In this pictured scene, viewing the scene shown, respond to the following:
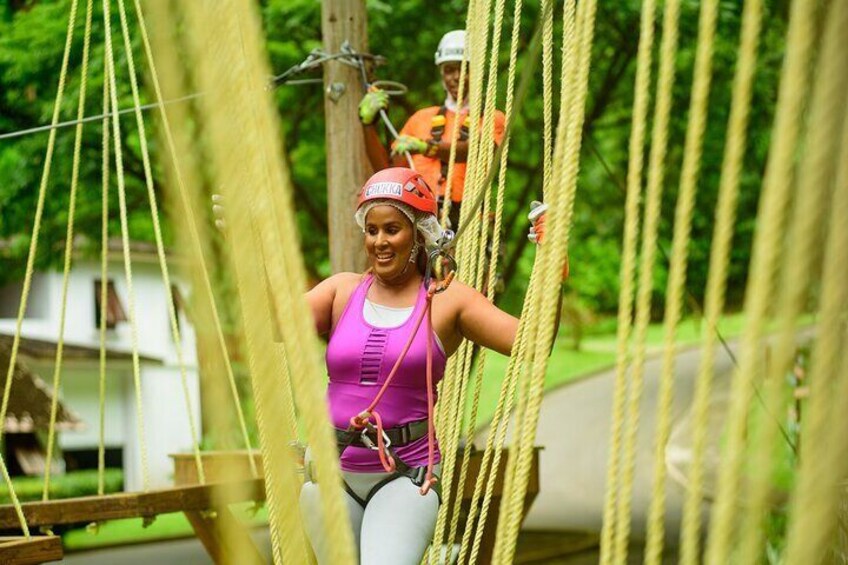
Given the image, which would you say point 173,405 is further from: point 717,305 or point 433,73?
point 717,305

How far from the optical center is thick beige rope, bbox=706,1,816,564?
1012mm

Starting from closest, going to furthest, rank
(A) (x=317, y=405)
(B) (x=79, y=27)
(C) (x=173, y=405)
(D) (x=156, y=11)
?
1. (D) (x=156, y=11)
2. (A) (x=317, y=405)
3. (B) (x=79, y=27)
4. (C) (x=173, y=405)

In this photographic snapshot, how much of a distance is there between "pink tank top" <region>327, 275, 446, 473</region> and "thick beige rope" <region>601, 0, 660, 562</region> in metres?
1.09

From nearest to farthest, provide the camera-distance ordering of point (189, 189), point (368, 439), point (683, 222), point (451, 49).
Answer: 1. point (189, 189)
2. point (683, 222)
3. point (368, 439)
4. point (451, 49)

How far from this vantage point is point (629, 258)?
1.42 m

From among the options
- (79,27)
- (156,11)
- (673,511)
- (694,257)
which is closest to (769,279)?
(156,11)

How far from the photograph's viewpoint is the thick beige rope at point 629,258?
1420 millimetres

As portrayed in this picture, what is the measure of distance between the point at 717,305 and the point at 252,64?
1.72ft

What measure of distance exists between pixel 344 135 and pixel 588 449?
11.6 metres

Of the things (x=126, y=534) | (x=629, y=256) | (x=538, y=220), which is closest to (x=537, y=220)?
(x=538, y=220)

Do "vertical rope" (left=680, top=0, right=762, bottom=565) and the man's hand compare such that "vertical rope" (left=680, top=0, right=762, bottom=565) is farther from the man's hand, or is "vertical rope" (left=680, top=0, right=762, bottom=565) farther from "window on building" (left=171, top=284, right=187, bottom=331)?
the man's hand

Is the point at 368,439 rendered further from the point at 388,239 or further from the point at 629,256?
the point at 629,256

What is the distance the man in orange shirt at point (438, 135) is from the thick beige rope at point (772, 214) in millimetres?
3355

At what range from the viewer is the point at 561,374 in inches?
898
